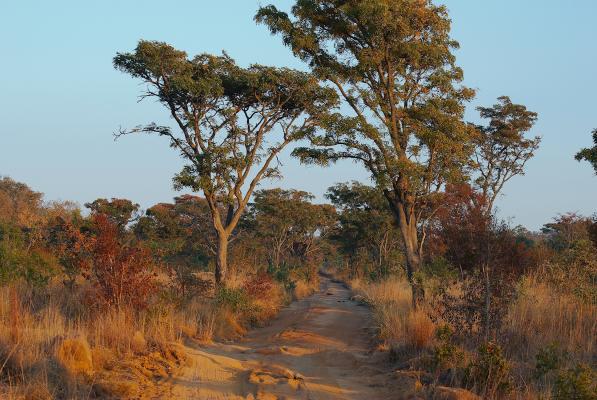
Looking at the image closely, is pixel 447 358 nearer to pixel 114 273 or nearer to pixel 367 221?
pixel 114 273

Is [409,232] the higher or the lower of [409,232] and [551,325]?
the higher

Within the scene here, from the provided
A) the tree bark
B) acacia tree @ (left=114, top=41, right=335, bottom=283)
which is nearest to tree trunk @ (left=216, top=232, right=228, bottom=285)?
acacia tree @ (left=114, top=41, right=335, bottom=283)

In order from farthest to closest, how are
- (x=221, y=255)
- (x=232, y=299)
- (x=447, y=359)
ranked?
(x=221, y=255) → (x=232, y=299) → (x=447, y=359)

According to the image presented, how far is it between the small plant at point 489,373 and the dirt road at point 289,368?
1.14 metres

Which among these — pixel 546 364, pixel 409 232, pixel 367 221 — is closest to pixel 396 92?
pixel 409 232

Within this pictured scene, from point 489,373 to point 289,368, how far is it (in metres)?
3.39

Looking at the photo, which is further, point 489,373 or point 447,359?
point 447,359

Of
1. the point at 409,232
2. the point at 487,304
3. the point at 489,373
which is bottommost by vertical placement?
the point at 489,373

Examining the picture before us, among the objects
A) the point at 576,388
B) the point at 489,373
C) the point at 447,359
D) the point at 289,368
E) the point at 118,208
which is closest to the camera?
the point at 576,388

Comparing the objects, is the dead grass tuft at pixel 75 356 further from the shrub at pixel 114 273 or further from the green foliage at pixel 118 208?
the green foliage at pixel 118 208

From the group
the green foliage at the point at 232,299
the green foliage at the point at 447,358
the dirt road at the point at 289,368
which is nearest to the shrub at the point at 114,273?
the dirt road at the point at 289,368

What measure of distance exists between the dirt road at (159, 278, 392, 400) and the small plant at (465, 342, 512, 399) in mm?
1138

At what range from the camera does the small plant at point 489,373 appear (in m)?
7.01

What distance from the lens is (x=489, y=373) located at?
7227mm
